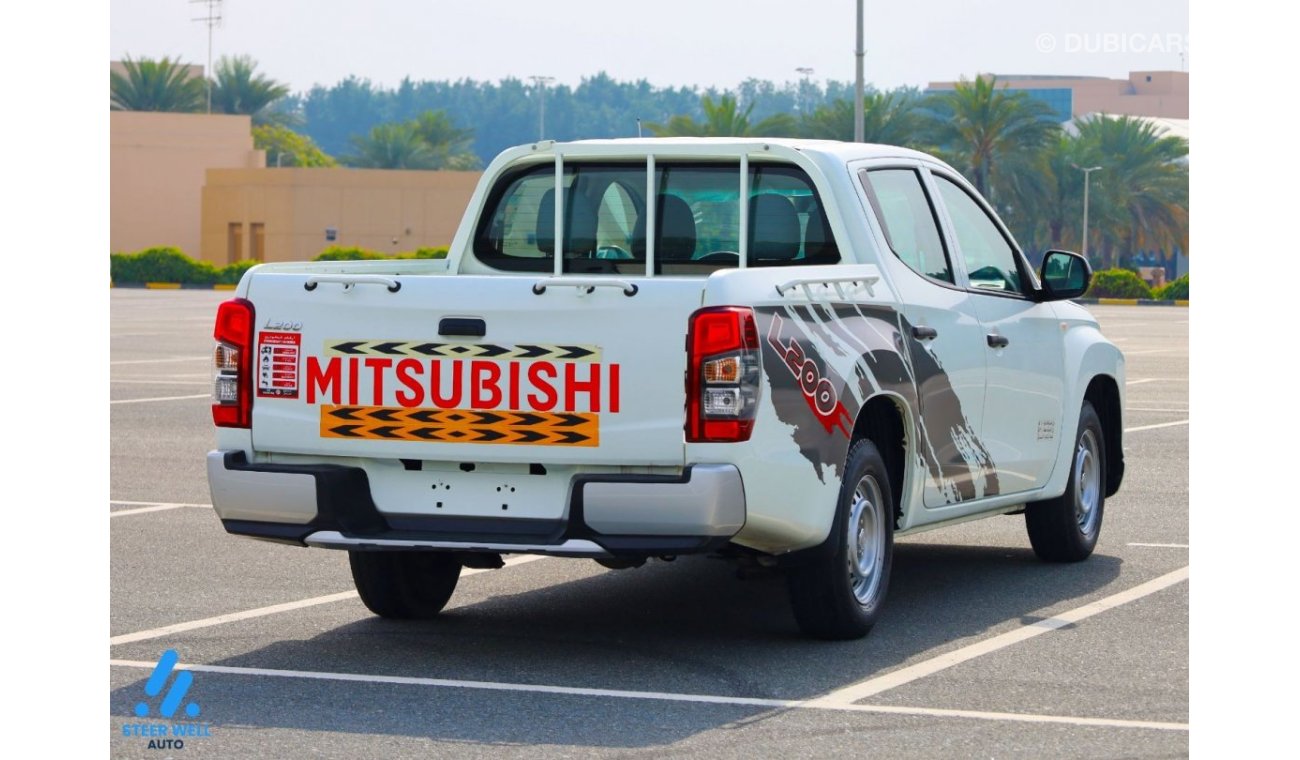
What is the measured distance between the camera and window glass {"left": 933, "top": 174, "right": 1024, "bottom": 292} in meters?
9.65

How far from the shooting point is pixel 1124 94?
17412cm

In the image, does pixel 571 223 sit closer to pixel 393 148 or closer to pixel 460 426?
pixel 460 426

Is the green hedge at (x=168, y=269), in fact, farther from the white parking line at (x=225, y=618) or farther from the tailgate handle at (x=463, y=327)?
the tailgate handle at (x=463, y=327)

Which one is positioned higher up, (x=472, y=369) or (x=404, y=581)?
(x=472, y=369)

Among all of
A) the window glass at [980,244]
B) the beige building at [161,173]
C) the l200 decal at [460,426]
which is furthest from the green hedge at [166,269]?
the l200 decal at [460,426]

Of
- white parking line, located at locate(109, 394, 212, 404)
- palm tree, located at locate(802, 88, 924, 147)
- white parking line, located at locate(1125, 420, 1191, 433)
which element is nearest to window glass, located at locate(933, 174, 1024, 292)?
white parking line, located at locate(1125, 420, 1191, 433)

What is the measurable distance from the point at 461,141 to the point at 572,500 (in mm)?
109102

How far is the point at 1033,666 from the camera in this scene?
7668 millimetres

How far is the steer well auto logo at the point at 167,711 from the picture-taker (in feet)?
21.4

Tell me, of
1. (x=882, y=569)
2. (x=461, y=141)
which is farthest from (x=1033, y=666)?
(x=461, y=141)

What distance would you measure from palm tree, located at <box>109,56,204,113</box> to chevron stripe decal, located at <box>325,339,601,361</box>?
99739 mm

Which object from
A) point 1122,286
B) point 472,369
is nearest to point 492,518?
point 472,369

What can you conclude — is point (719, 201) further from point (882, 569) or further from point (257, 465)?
point (257, 465)

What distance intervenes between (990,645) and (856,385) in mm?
1134
